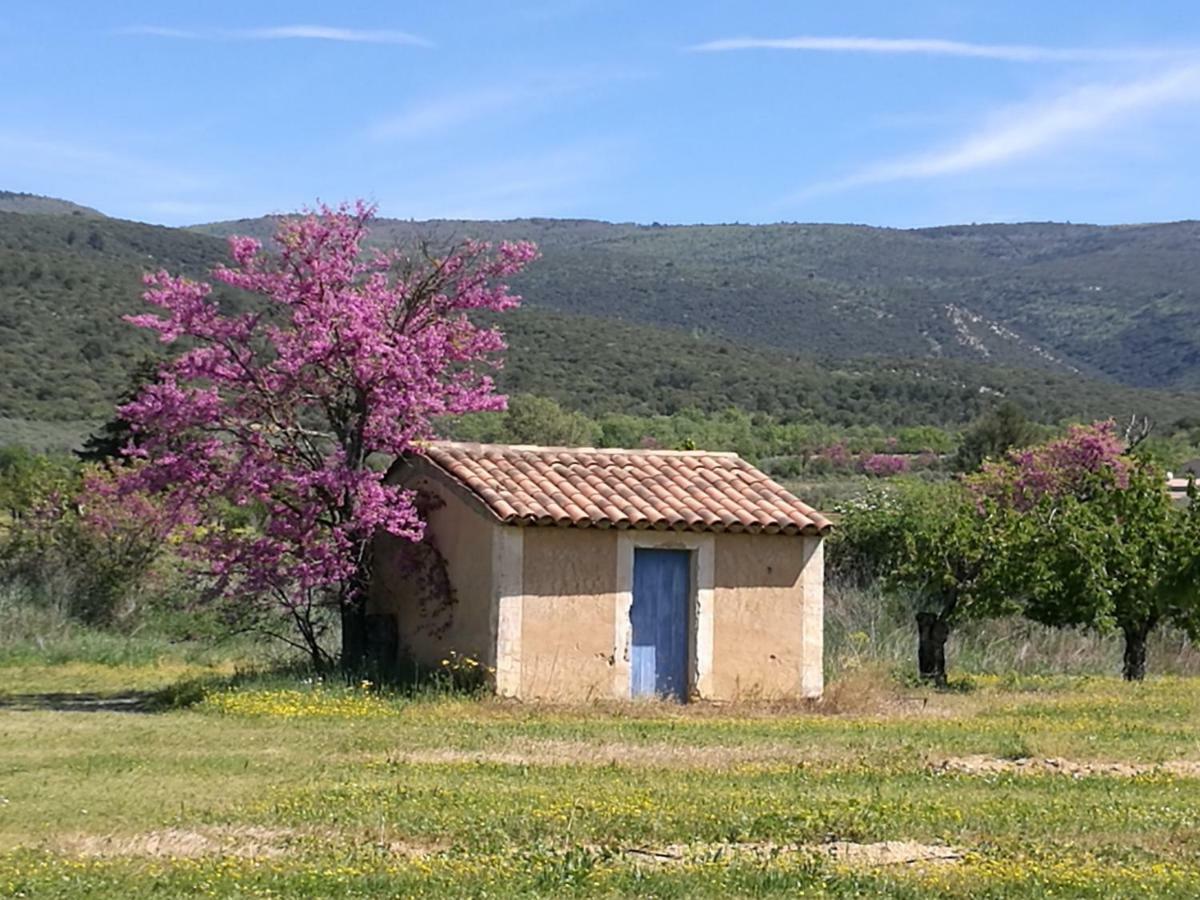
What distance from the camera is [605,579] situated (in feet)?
65.2

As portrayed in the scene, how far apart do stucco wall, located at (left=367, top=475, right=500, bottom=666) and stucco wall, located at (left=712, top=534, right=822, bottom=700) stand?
2669 millimetres

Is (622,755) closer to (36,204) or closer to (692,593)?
(692,593)

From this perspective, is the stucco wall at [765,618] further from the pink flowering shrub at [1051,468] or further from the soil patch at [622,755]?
the pink flowering shrub at [1051,468]

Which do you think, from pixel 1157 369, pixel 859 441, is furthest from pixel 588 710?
pixel 1157 369

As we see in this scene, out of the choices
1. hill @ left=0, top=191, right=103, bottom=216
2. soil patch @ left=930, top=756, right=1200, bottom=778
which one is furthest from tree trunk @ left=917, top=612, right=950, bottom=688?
hill @ left=0, top=191, right=103, bottom=216

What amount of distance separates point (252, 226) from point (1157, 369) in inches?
2547

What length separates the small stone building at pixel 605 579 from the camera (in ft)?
63.8

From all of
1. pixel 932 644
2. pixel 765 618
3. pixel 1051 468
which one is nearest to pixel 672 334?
pixel 1051 468

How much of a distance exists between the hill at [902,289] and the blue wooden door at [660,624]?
6713cm

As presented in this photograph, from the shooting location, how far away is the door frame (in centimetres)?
1995

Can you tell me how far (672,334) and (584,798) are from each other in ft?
218

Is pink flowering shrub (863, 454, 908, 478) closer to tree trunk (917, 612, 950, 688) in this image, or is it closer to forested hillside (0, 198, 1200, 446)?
forested hillside (0, 198, 1200, 446)

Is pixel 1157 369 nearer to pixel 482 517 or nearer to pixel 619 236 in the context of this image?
pixel 619 236

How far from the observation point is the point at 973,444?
4988cm
